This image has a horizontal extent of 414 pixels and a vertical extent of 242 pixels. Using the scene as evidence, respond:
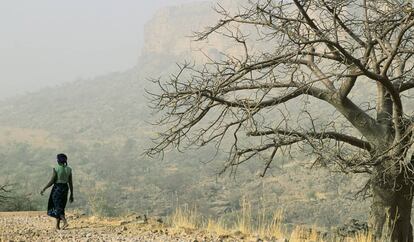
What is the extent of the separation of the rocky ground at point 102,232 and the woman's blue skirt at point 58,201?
0.30m

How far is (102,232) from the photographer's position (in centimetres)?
910

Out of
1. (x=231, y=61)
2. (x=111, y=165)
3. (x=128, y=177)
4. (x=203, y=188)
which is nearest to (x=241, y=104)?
(x=231, y=61)

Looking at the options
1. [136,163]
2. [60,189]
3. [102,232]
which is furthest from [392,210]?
[136,163]

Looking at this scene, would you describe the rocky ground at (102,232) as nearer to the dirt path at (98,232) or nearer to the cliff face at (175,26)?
the dirt path at (98,232)

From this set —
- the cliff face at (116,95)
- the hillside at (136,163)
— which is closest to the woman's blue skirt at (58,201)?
the hillside at (136,163)

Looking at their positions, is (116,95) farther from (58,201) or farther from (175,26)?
(58,201)

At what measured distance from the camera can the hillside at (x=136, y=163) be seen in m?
27.4

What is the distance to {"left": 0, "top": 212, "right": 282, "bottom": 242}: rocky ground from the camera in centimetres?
823

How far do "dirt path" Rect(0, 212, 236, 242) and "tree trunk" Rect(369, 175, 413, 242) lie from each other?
2221 millimetres

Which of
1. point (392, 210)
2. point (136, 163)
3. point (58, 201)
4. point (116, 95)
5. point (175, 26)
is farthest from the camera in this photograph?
point (175, 26)

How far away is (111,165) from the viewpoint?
46031mm

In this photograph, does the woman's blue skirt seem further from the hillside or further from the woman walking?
the hillside

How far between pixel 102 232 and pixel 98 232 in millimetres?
65

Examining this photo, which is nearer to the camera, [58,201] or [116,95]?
[58,201]
